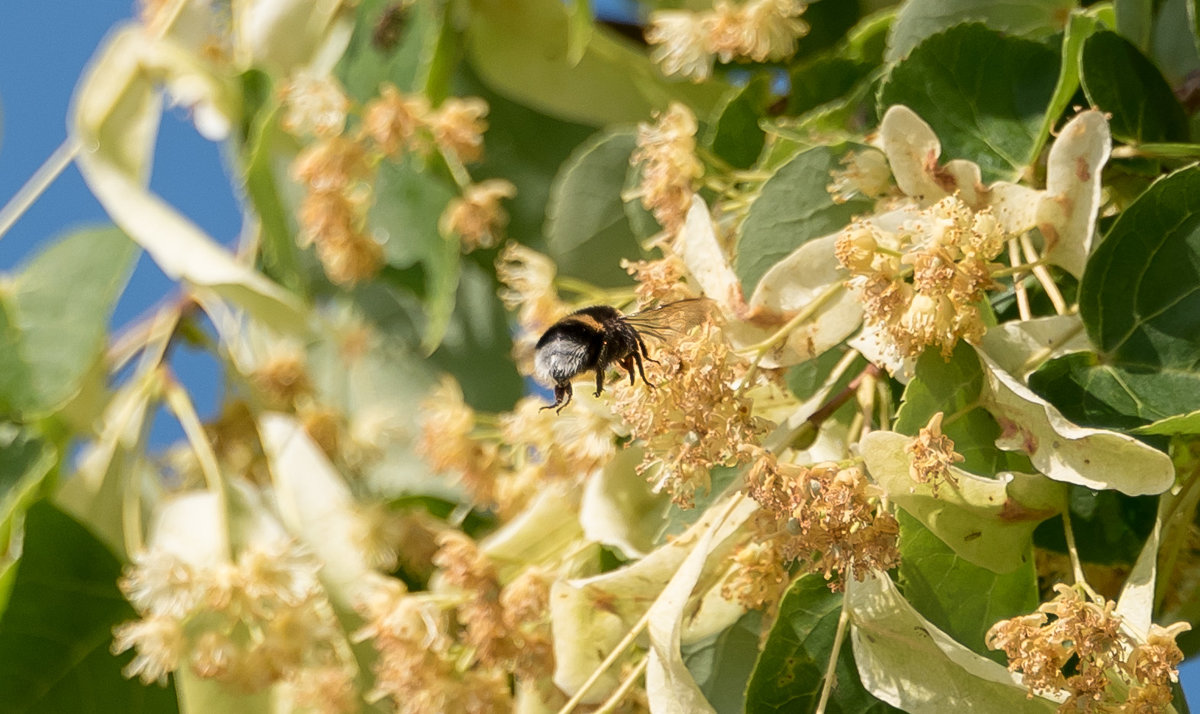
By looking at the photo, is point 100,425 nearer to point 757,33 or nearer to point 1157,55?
point 757,33

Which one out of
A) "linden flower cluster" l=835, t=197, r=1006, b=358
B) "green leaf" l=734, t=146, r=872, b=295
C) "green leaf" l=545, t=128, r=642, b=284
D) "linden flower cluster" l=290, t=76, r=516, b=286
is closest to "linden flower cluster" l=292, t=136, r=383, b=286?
"linden flower cluster" l=290, t=76, r=516, b=286

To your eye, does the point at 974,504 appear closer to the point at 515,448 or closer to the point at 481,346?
the point at 515,448

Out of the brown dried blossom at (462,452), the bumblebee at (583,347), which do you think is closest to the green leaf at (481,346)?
the brown dried blossom at (462,452)

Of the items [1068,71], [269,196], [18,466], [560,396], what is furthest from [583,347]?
[18,466]

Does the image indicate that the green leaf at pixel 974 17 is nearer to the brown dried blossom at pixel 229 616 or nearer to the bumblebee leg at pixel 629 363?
the bumblebee leg at pixel 629 363

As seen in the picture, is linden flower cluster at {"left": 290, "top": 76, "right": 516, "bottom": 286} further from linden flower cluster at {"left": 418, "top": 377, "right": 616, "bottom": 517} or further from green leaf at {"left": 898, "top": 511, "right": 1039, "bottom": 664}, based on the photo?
green leaf at {"left": 898, "top": 511, "right": 1039, "bottom": 664}

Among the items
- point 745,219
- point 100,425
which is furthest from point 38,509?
point 745,219

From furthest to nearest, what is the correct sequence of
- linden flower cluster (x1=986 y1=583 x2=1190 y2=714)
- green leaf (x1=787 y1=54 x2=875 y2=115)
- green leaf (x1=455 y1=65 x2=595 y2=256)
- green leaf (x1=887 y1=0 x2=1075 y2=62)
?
green leaf (x1=455 y1=65 x2=595 y2=256) → green leaf (x1=787 y1=54 x2=875 y2=115) → green leaf (x1=887 y1=0 x2=1075 y2=62) → linden flower cluster (x1=986 y1=583 x2=1190 y2=714)
